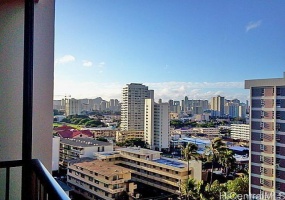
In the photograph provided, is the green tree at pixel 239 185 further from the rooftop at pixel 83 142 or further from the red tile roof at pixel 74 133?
the red tile roof at pixel 74 133

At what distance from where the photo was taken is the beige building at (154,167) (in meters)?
1.81

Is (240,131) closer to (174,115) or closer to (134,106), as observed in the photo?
(174,115)

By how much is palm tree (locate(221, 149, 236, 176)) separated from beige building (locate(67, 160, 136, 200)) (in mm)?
698

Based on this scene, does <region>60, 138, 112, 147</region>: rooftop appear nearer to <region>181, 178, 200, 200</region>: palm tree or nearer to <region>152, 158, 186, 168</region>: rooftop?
<region>152, 158, 186, 168</region>: rooftop

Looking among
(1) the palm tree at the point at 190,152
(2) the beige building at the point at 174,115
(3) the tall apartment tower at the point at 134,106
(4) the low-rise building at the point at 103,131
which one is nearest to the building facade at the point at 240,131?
(1) the palm tree at the point at 190,152

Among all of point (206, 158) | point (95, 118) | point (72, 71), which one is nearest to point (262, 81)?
point (206, 158)

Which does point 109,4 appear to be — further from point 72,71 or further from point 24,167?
point 24,167

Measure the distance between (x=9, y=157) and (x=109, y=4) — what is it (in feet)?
5.38

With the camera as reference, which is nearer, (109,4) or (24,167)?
(24,167)

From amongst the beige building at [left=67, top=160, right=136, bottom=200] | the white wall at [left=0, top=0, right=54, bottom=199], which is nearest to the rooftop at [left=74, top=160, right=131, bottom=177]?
the beige building at [left=67, top=160, right=136, bottom=200]

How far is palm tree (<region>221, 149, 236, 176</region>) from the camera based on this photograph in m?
1.60

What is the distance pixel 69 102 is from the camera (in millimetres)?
2209

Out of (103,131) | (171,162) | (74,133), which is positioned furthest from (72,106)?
(171,162)

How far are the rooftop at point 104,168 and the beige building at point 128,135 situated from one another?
0.23 metres
